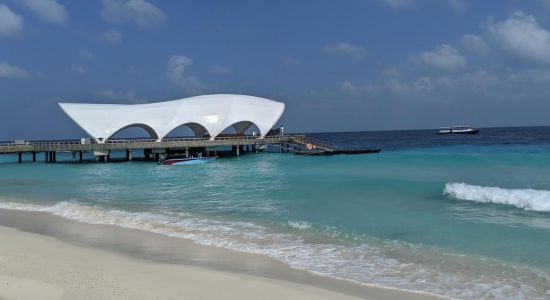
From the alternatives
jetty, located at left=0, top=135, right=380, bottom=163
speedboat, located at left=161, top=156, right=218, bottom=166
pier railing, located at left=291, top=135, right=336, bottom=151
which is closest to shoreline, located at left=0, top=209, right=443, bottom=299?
speedboat, located at left=161, top=156, right=218, bottom=166

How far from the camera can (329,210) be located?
13.5 meters

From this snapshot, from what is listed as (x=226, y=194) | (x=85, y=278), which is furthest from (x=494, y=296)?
(x=226, y=194)

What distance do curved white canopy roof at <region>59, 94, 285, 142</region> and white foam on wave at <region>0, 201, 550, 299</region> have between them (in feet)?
99.3

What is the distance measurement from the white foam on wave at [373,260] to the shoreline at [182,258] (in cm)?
34

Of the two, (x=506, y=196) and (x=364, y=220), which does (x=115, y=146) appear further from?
(x=506, y=196)

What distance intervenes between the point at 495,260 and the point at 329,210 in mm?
6078

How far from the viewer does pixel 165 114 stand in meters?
41.6

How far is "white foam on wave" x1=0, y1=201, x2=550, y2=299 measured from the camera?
6344 millimetres

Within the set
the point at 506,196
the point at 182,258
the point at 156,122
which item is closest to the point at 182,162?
the point at 156,122

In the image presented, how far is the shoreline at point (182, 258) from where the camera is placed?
5.99 m

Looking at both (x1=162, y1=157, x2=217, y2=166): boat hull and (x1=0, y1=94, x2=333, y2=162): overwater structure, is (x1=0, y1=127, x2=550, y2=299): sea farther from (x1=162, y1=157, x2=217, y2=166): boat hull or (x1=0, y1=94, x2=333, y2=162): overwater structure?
(x1=0, y1=94, x2=333, y2=162): overwater structure

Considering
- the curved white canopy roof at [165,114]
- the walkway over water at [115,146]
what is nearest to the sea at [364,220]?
the walkway over water at [115,146]

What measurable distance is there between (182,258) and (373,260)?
10.9 feet

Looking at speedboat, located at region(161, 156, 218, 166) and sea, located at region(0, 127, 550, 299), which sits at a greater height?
speedboat, located at region(161, 156, 218, 166)
